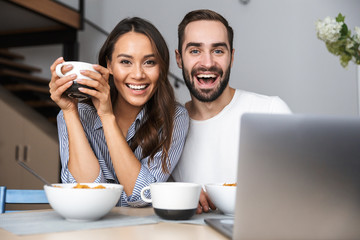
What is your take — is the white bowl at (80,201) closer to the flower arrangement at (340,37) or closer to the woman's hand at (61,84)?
the woman's hand at (61,84)

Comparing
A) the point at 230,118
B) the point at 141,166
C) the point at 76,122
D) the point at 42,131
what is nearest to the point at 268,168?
the point at 141,166

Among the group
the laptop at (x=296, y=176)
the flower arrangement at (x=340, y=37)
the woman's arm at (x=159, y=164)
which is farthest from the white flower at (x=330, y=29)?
the woman's arm at (x=159, y=164)

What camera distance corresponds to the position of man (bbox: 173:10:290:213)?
5.38ft

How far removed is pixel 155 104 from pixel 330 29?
0.88m

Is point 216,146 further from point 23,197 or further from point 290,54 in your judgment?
point 290,54

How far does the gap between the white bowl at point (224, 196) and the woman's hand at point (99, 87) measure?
49 cm

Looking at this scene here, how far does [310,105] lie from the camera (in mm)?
3602

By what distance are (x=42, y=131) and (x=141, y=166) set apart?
11.5 ft

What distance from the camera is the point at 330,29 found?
859mm

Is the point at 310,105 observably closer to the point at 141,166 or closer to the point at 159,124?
the point at 159,124

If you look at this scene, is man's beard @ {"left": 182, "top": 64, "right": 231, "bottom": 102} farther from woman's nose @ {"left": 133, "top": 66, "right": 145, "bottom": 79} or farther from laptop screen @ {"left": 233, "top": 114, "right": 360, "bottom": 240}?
laptop screen @ {"left": 233, "top": 114, "right": 360, "bottom": 240}

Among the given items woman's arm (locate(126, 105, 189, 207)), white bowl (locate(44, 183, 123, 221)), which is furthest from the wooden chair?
white bowl (locate(44, 183, 123, 221))

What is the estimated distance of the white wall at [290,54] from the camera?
137 inches

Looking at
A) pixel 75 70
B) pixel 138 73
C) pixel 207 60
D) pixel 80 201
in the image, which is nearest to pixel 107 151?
pixel 138 73
